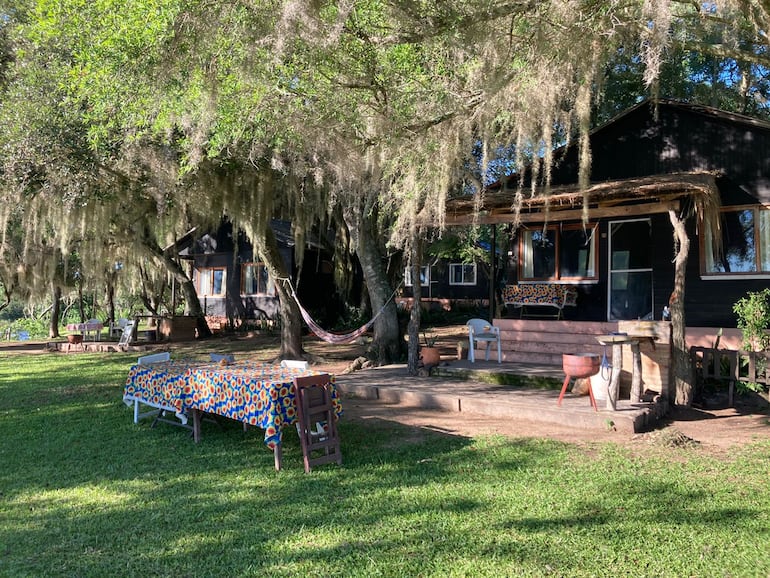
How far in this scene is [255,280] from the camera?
19422 mm

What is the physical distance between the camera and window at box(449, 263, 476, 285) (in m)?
24.8

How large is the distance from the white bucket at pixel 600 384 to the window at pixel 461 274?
17.9 meters

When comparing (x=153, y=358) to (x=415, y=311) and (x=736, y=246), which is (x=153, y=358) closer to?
(x=415, y=311)

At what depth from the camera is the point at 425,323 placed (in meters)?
19.6

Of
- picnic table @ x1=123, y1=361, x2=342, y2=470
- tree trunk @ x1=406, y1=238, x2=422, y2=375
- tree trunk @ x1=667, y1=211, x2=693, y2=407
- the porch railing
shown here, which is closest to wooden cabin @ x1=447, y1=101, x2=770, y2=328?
tree trunk @ x1=667, y1=211, x2=693, y2=407

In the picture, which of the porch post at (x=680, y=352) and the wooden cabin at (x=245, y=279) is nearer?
the porch post at (x=680, y=352)

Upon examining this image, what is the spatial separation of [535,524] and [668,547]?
76 centimetres

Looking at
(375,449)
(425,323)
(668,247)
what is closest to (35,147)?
(375,449)

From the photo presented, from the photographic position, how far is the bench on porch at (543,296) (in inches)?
409

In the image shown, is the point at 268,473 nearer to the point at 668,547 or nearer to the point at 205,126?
the point at 668,547

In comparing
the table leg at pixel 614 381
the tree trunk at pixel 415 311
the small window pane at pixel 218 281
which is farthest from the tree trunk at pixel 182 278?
the table leg at pixel 614 381

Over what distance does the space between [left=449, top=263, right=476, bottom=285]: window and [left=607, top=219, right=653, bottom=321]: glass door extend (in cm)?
1418

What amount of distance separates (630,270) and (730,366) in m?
3.14

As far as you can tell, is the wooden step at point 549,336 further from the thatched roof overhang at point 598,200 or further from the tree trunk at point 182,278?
the tree trunk at point 182,278
